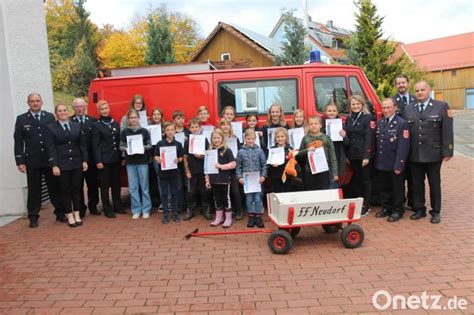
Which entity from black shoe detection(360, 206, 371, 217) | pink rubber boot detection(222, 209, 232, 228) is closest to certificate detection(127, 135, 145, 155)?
pink rubber boot detection(222, 209, 232, 228)

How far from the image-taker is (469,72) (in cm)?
4906

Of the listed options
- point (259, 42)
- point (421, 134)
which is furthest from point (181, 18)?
point (421, 134)

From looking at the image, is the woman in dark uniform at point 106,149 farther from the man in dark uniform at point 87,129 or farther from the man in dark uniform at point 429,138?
the man in dark uniform at point 429,138

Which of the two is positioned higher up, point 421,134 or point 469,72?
point 469,72

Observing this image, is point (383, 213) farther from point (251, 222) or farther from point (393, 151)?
point (251, 222)

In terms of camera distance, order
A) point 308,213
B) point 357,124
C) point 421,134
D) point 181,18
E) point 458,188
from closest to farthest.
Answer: point 308,213 → point 421,134 → point 357,124 → point 458,188 → point 181,18

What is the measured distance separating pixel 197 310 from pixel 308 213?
1819mm

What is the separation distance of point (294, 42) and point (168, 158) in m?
12.2

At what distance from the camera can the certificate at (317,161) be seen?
5602mm

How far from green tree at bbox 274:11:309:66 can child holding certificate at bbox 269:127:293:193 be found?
1177 centimetres

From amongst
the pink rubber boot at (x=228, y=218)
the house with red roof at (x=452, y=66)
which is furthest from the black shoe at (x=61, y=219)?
the house with red roof at (x=452, y=66)

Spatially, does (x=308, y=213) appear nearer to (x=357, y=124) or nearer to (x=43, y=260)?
(x=357, y=124)

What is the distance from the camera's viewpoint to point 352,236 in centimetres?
488

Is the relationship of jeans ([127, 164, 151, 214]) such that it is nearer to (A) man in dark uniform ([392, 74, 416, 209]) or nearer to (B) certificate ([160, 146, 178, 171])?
(B) certificate ([160, 146, 178, 171])
